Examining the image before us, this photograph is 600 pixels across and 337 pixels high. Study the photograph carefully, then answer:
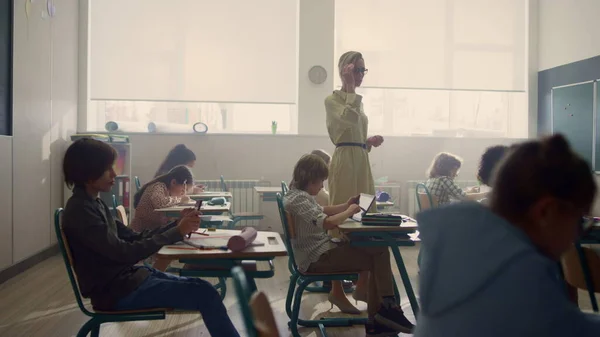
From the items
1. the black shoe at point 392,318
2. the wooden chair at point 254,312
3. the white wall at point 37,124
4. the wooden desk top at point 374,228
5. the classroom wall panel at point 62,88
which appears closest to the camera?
the wooden chair at point 254,312

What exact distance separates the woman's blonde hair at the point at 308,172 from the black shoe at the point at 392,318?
74cm

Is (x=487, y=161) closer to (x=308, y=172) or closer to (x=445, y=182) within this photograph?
(x=308, y=172)

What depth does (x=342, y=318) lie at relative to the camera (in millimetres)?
3123

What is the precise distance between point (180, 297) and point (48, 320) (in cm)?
172

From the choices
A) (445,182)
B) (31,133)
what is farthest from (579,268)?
(31,133)

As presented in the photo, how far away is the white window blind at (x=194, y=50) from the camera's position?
6.50 meters

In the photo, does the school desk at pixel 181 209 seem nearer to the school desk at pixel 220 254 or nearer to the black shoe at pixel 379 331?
the black shoe at pixel 379 331

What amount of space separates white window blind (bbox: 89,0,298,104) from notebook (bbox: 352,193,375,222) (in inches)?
165

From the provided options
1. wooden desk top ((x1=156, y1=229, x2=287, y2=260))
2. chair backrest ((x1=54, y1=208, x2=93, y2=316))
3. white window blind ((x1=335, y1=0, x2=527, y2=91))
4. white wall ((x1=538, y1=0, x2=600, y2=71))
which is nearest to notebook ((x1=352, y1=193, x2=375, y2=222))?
wooden desk top ((x1=156, y1=229, x2=287, y2=260))

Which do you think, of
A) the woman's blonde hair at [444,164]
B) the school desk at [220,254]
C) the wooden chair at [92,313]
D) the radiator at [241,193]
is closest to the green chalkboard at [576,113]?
the woman's blonde hair at [444,164]

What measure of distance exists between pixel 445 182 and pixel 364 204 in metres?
1.58

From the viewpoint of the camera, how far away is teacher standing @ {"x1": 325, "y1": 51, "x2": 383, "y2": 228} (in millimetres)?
3336

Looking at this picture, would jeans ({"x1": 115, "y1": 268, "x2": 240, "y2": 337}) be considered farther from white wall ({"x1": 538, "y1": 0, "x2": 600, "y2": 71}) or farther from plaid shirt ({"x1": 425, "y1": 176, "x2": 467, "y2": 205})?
white wall ({"x1": 538, "y1": 0, "x2": 600, "y2": 71})

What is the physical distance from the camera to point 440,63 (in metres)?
6.95
